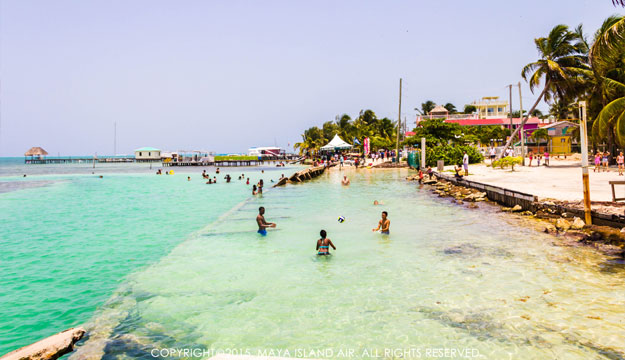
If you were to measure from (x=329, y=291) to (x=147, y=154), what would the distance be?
118 m

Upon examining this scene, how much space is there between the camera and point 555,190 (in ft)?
57.1

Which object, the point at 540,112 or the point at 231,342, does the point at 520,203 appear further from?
the point at 540,112

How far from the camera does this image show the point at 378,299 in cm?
768

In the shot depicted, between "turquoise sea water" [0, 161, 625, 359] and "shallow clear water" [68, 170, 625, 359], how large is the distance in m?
0.03

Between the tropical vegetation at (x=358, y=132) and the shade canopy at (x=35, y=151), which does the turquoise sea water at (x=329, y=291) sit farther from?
the shade canopy at (x=35, y=151)

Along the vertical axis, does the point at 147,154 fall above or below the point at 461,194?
above

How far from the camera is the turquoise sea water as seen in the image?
237 inches

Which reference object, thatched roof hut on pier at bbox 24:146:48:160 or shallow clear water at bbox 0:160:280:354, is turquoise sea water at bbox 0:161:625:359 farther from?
thatched roof hut on pier at bbox 24:146:48:160

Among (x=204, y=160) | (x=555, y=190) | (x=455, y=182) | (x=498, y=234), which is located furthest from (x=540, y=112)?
(x=498, y=234)

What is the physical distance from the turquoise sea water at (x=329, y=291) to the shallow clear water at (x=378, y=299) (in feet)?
0.10

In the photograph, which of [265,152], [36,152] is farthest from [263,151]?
[36,152]

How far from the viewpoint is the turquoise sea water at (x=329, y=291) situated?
19.8 feet

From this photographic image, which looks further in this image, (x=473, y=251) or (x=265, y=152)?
(x=265, y=152)

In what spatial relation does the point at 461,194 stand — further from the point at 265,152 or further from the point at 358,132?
the point at 265,152
